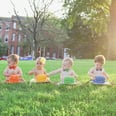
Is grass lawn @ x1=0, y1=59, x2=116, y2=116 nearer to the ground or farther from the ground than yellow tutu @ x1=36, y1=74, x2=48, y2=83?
nearer to the ground

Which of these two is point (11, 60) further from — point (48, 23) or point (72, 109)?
point (48, 23)

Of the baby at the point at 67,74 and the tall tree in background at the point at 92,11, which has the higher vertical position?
the tall tree in background at the point at 92,11

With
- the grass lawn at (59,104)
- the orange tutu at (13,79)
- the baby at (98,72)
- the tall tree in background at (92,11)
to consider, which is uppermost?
the tall tree in background at (92,11)

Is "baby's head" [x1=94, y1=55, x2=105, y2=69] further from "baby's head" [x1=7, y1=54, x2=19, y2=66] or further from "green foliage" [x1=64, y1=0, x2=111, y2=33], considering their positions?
"green foliage" [x1=64, y1=0, x2=111, y2=33]

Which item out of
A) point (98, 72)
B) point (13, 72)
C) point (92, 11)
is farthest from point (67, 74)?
point (92, 11)

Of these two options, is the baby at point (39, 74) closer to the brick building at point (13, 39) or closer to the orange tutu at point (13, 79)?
the orange tutu at point (13, 79)

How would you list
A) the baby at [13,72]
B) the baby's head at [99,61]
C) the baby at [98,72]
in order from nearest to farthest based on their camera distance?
the baby at [13,72] < the baby at [98,72] < the baby's head at [99,61]

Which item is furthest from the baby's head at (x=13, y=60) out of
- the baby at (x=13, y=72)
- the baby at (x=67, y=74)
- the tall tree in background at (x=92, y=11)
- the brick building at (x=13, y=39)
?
the brick building at (x=13, y=39)

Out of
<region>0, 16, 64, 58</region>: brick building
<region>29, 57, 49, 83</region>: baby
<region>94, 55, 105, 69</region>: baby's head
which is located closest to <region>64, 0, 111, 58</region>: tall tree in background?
<region>94, 55, 105, 69</region>: baby's head

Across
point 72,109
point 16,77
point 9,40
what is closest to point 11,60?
point 16,77

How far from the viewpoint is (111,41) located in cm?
2761

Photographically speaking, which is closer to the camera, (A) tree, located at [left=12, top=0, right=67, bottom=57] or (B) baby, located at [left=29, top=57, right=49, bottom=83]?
(B) baby, located at [left=29, top=57, right=49, bottom=83]

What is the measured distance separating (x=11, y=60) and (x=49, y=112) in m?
4.14

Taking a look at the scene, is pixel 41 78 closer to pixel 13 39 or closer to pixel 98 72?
pixel 98 72
